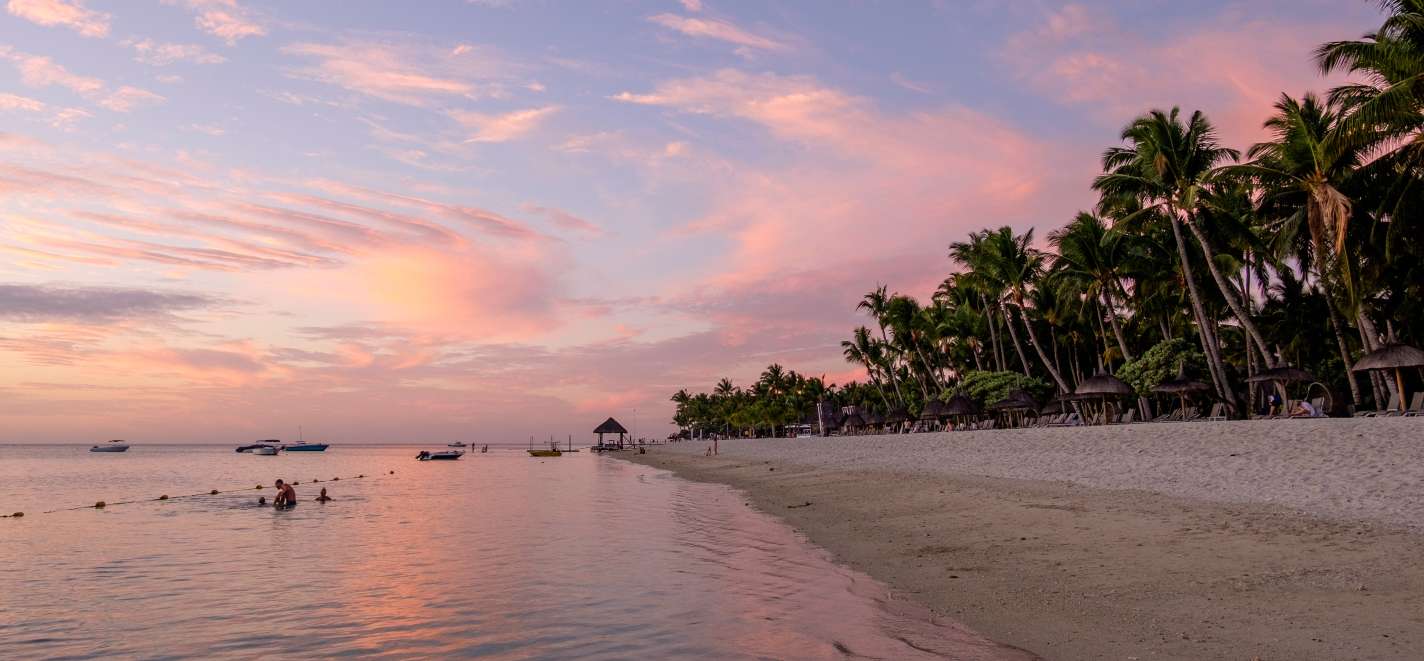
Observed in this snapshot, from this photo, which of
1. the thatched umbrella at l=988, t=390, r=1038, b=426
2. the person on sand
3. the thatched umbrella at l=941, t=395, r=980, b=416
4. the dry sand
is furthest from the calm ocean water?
the thatched umbrella at l=941, t=395, r=980, b=416

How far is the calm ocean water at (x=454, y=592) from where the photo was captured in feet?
29.3

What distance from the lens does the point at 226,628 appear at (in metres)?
10.2

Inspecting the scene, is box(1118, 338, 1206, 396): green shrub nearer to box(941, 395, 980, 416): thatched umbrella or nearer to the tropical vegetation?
the tropical vegetation

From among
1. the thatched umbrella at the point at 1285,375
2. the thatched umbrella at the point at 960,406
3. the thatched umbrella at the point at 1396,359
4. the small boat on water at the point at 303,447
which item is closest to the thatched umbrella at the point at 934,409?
the thatched umbrella at the point at 960,406

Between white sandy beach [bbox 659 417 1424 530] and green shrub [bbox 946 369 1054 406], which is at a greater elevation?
green shrub [bbox 946 369 1054 406]

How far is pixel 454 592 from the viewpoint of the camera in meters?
12.4

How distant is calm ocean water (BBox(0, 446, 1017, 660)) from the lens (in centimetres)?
895

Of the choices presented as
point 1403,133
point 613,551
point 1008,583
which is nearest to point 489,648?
point 1008,583

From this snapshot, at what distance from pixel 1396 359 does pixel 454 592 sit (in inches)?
1055

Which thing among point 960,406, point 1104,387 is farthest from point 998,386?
point 1104,387

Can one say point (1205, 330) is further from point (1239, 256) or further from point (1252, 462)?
point (1252, 462)

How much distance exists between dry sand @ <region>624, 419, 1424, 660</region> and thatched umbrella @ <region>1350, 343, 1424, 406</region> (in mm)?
7689

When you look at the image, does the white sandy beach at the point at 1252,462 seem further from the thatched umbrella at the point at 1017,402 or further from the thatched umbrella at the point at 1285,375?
the thatched umbrella at the point at 1017,402

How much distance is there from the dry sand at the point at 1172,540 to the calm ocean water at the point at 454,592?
1.16 metres
